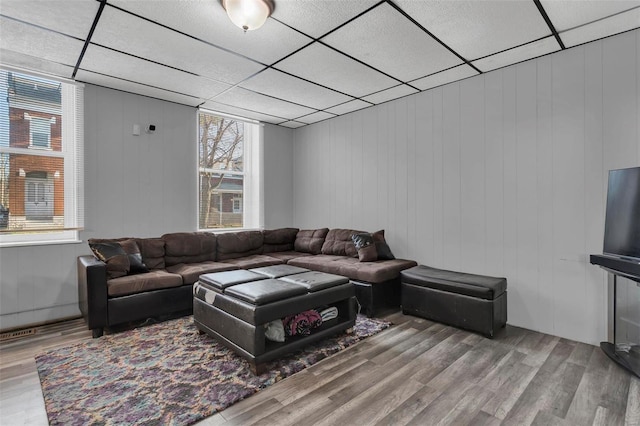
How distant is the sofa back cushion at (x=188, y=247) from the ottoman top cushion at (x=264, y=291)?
→ 1826 millimetres

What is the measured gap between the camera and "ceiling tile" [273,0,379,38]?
2.28m

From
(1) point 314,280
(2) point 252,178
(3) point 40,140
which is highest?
(3) point 40,140

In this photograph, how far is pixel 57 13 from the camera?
2.38m

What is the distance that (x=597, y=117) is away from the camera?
2832mm

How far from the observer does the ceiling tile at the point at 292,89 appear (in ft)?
11.9

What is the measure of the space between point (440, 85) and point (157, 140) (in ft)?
12.4

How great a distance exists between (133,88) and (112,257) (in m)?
2.09

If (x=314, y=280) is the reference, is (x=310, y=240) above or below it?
above

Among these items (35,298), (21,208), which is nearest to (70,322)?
(35,298)

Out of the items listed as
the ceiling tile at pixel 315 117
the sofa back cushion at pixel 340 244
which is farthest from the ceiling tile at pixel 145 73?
the sofa back cushion at pixel 340 244

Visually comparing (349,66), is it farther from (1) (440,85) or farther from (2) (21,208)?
(2) (21,208)

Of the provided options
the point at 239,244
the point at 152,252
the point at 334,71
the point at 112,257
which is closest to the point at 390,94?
A: the point at 334,71

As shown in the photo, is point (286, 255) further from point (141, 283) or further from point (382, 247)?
point (141, 283)

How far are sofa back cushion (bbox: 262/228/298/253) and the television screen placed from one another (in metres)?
4.09
